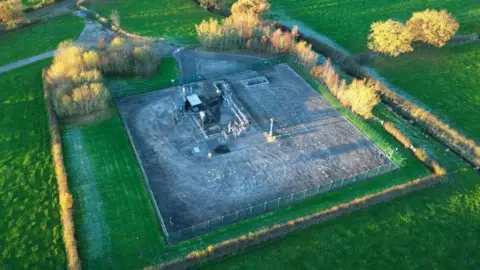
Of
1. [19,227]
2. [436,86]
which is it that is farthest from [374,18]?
[19,227]

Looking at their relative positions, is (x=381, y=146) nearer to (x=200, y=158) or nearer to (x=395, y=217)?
(x=395, y=217)

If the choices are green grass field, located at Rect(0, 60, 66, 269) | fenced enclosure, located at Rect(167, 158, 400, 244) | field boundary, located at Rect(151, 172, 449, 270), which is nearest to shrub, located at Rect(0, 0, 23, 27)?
green grass field, located at Rect(0, 60, 66, 269)

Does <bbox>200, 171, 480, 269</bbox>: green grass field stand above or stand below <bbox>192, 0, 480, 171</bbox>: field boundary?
below

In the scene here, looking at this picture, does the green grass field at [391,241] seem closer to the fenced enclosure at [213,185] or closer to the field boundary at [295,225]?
the field boundary at [295,225]

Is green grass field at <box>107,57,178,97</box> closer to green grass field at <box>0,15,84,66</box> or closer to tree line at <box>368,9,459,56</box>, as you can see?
green grass field at <box>0,15,84,66</box>

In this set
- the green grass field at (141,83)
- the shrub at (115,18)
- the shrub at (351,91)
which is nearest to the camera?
the shrub at (351,91)

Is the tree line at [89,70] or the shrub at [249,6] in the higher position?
the shrub at [249,6]

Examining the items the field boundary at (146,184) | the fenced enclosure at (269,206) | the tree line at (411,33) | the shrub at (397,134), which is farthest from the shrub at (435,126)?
the field boundary at (146,184)

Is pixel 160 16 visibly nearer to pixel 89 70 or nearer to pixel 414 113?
pixel 89 70
